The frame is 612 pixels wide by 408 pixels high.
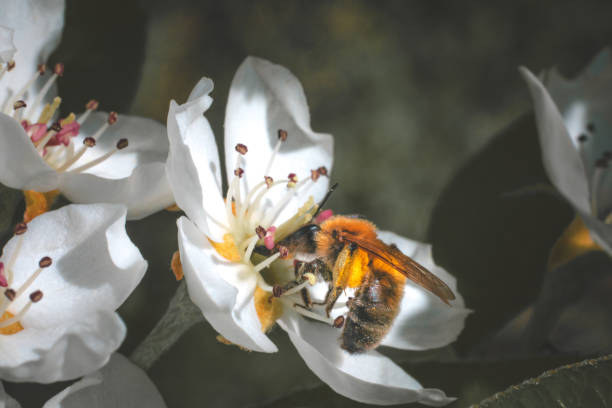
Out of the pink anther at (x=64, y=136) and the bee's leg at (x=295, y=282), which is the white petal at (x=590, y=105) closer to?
the bee's leg at (x=295, y=282)

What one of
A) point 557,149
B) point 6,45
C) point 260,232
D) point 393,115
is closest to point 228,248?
point 260,232

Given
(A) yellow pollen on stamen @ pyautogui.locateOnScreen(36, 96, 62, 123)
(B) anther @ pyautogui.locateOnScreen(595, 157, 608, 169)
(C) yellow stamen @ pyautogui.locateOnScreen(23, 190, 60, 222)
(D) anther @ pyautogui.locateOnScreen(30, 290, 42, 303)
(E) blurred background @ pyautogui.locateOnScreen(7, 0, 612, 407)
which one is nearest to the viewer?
(D) anther @ pyautogui.locateOnScreen(30, 290, 42, 303)

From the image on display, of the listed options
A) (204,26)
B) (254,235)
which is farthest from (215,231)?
(204,26)

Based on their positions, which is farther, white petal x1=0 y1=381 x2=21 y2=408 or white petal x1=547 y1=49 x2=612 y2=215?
white petal x1=547 y1=49 x2=612 y2=215

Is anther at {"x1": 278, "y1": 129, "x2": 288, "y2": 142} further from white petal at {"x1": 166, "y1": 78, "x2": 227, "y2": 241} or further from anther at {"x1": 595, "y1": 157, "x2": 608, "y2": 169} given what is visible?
anther at {"x1": 595, "y1": 157, "x2": 608, "y2": 169}

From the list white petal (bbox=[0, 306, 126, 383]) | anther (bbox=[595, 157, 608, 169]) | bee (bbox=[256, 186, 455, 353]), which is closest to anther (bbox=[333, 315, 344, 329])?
bee (bbox=[256, 186, 455, 353])

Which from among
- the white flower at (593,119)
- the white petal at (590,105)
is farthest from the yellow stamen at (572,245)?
the white petal at (590,105)
